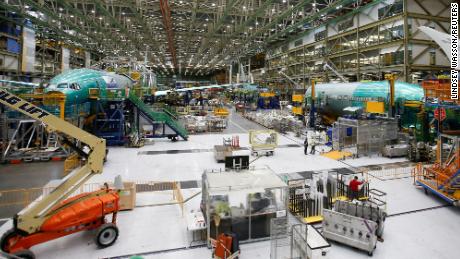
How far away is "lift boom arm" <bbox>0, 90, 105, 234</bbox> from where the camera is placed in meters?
7.85

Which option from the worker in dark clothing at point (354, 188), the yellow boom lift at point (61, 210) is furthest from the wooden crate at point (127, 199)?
the worker in dark clothing at point (354, 188)

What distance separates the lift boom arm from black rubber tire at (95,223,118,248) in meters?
1.52

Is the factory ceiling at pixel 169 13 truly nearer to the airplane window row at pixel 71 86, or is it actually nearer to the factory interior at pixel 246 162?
the factory interior at pixel 246 162

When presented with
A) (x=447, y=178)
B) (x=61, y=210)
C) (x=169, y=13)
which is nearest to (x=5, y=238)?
(x=61, y=210)

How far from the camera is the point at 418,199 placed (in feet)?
41.4

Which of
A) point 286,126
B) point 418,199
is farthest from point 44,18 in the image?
point 418,199

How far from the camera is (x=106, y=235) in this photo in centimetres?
888

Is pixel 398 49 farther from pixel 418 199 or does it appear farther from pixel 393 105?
pixel 418 199

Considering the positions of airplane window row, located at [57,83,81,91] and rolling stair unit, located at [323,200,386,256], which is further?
airplane window row, located at [57,83,81,91]

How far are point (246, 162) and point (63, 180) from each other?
8.01 metres

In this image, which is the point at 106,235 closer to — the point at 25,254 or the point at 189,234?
the point at 25,254

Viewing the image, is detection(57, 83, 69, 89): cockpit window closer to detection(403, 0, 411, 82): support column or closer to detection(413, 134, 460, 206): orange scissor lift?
detection(413, 134, 460, 206): orange scissor lift

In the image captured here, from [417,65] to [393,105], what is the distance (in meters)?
12.0

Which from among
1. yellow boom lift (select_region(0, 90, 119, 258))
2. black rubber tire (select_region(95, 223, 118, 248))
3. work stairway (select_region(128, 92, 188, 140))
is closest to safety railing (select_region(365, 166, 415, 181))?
black rubber tire (select_region(95, 223, 118, 248))
